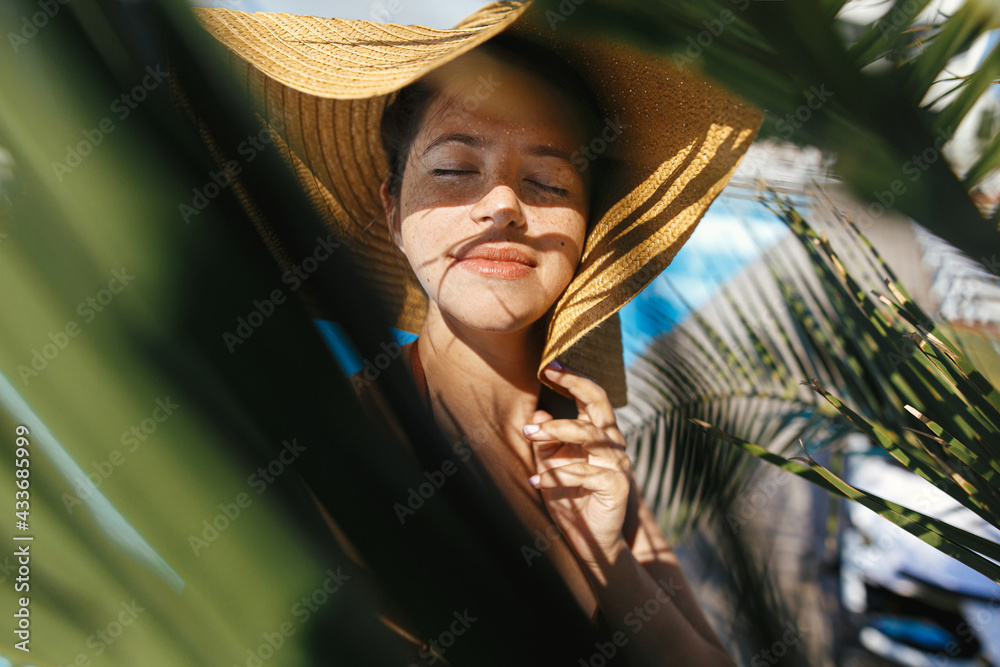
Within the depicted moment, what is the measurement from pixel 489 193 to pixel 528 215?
2.8 inches

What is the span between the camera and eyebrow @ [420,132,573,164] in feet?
2.64

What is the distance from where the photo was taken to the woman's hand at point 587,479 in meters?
0.95

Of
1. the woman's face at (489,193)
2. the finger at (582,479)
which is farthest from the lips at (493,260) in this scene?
the finger at (582,479)

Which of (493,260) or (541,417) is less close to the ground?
(493,260)

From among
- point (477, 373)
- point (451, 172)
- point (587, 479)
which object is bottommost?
point (587, 479)

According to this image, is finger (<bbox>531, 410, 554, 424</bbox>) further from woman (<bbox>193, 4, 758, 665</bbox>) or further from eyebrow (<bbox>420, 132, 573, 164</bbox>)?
eyebrow (<bbox>420, 132, 573, 164</bbox>)

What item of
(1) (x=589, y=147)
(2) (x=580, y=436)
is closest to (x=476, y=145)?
(1) (x=589, y=147)

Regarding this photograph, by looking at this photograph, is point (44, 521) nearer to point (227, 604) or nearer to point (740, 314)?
point (227, 604)

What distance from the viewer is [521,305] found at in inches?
33.3

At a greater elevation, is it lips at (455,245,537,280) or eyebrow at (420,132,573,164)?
eyebrow at (420,132,573,164)

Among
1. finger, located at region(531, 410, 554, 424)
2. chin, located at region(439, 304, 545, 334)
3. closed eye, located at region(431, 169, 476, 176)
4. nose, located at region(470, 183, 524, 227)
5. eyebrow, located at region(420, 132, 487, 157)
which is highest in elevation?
eyebrow, located at region(420, 132, 487, 157)

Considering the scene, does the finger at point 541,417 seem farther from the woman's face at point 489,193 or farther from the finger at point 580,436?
the woman's face at point 489,193

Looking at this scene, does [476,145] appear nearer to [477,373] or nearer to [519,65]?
[519,65]

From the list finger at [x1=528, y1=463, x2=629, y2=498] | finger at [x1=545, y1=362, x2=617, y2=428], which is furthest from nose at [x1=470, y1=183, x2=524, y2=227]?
finger at [x1=528, y1=463, x2=629, y2=498]
